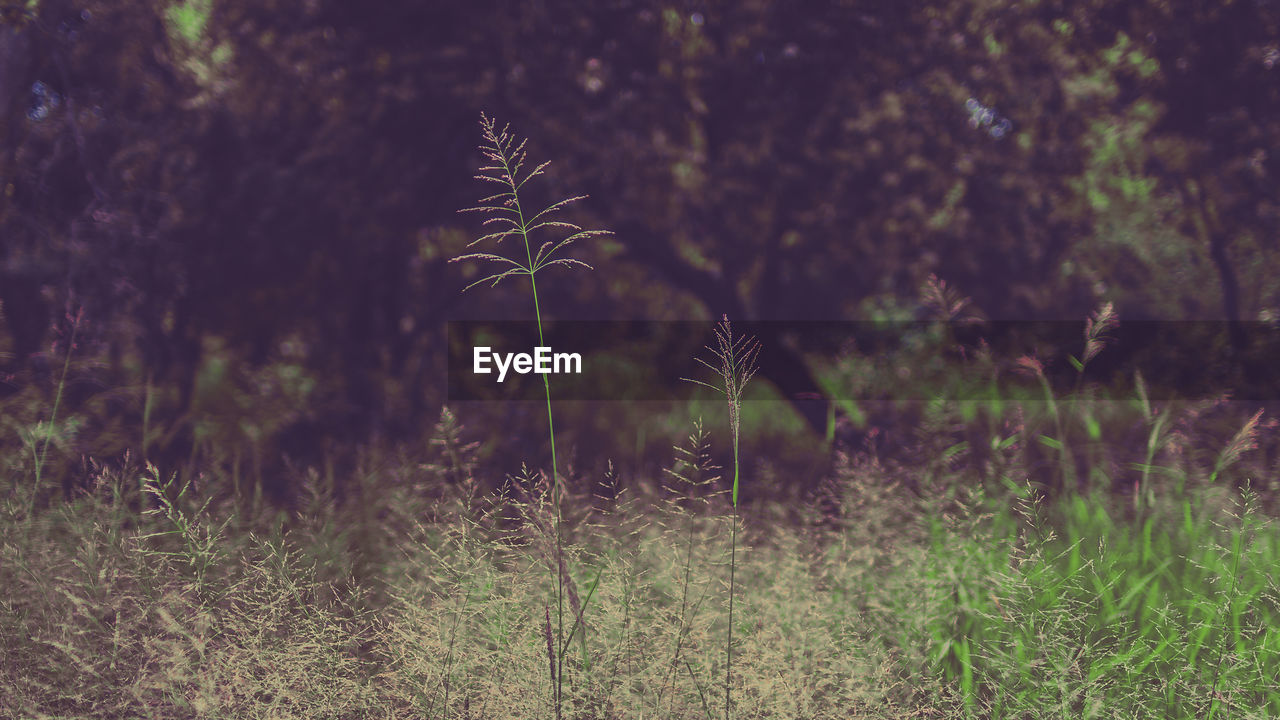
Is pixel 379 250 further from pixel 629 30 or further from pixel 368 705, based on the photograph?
pixel 368 705

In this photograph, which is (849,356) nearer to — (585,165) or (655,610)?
(585,165)

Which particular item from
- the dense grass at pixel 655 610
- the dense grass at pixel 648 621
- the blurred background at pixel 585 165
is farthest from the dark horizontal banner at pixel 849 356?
the dense grass at pixel 648 621

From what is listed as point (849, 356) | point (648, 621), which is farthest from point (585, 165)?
point (648, 621)

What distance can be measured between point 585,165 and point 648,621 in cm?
438

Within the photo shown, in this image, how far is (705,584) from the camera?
8.22 feet

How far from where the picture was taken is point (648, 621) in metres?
2.37

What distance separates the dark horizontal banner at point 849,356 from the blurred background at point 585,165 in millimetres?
148

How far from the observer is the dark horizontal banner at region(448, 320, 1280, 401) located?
5.95m

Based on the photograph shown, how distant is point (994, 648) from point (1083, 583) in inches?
23.1

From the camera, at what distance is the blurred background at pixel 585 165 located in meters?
5.83

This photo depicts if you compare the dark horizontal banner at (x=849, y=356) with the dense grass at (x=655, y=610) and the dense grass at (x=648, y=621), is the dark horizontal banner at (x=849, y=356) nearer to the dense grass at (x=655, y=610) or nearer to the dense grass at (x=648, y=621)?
the dense grass at (x=655, y=610)

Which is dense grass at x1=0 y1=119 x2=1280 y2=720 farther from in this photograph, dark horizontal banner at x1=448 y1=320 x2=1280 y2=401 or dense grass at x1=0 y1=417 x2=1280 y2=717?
dark horizontal banner at x1=448 y1=320 x2=1280 y2=401

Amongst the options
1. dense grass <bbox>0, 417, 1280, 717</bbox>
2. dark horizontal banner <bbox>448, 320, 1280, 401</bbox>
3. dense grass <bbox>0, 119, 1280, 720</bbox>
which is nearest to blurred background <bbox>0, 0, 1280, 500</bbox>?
dark horizontal banner <bbox>448, 320, 1280, 401</bbox>

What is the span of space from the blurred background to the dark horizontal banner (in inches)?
5.8
